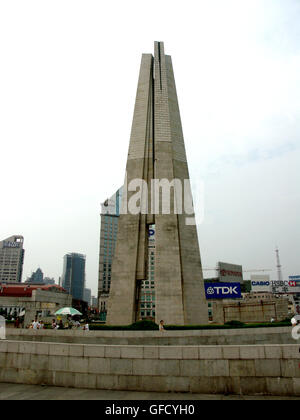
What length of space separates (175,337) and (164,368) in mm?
9271

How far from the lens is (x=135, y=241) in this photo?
88.0 feet

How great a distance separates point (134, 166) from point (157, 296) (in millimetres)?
11331

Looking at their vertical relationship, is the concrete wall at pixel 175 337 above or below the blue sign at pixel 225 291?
below

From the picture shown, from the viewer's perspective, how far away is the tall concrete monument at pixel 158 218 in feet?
81.7

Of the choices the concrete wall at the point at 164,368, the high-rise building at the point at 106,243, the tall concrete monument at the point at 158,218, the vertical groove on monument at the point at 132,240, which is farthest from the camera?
the high-rise building at the point at 106,243

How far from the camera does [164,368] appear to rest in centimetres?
898

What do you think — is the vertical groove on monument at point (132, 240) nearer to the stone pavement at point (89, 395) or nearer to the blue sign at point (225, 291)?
the stone pavement at point (89, 395)

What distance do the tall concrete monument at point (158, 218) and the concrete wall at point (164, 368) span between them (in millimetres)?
14774

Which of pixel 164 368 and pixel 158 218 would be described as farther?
pixel 158 218

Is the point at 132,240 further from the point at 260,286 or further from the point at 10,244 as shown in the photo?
the point at 10,244

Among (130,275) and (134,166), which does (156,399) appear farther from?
(134,166)

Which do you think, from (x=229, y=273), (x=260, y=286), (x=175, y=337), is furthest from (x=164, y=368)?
(x=229, y=273)

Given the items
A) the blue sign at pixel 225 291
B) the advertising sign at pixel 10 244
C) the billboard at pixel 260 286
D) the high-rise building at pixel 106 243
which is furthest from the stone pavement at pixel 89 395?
the advertising sign at pixel 10 244
